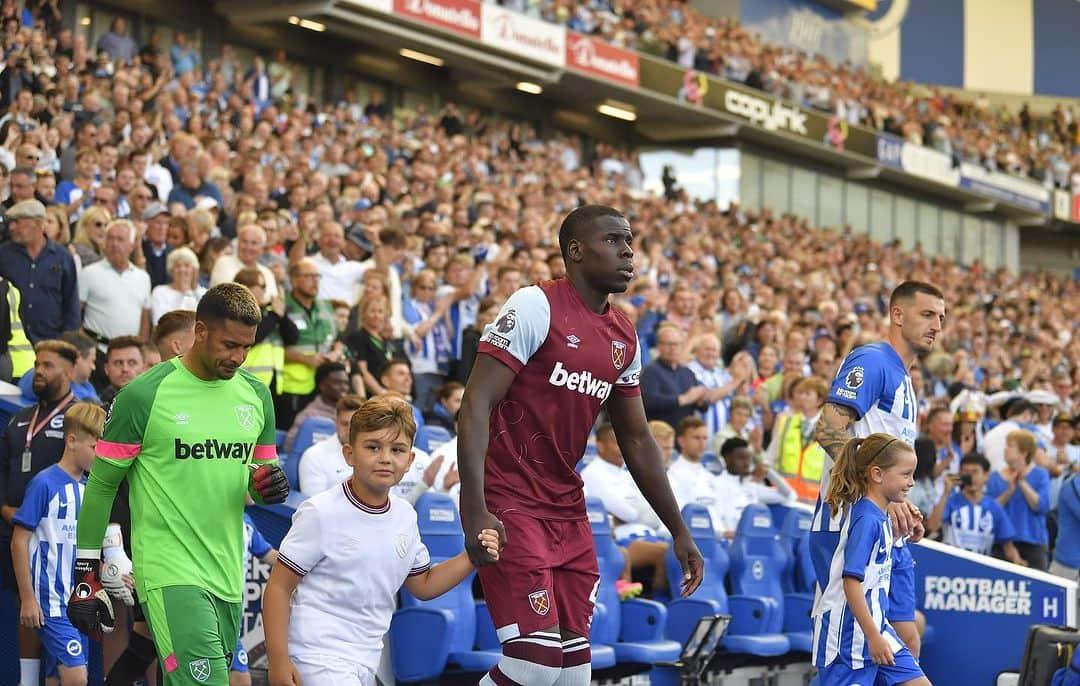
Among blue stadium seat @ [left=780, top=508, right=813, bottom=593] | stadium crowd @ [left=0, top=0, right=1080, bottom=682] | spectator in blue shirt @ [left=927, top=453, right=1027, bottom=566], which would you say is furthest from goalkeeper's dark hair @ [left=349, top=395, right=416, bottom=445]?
spectator in blue shirt @ [left=927, top=453, right=1027, bottom=566]

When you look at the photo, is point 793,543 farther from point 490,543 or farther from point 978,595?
point 490,543

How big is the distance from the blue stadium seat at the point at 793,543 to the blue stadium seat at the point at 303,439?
359 centimetres

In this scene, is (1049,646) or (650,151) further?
(650,151)

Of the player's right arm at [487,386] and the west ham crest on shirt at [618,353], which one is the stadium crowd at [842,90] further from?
the player's right arm at [487,386]

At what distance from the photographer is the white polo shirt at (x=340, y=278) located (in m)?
11.5

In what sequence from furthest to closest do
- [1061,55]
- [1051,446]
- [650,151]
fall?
[1061,55]
[650,151]
[1051,446]

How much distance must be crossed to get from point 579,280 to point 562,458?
2.06ft

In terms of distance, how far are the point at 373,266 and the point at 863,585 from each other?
21.1 ft

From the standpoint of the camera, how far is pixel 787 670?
9.75 meters

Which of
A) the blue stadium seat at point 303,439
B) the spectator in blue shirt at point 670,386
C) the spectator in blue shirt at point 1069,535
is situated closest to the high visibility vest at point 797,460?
the spectator in blue shirt at point 670,386

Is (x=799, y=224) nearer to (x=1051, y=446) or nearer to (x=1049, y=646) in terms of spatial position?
(x=1051, y=446)

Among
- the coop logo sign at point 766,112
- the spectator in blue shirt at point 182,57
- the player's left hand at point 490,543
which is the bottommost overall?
the player's left hand at point 490,543

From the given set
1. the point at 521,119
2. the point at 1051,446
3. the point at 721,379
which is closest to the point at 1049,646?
the point at 721,379

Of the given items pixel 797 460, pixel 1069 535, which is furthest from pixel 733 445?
pixel 1069 535
